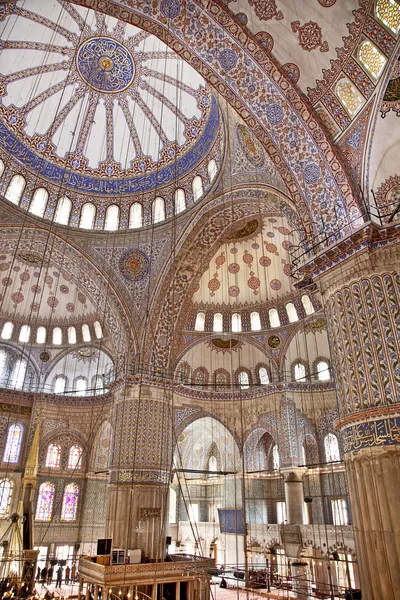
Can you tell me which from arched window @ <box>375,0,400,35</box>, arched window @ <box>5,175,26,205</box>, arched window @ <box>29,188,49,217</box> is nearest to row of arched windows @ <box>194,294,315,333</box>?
arched window @ <box>29,188,49,217</box>

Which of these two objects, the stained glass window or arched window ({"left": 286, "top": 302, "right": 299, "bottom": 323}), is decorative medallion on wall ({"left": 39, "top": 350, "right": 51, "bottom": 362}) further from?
the stained glass window

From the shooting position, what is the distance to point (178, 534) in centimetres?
1925

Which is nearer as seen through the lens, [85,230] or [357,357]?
[357,357]

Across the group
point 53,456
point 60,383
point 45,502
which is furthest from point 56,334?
point 45,502

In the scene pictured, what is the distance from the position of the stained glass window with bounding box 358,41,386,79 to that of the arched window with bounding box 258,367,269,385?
11685 mm

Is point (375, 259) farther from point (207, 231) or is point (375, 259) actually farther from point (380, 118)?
point (207, 231)

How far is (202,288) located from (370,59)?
35.1 ft

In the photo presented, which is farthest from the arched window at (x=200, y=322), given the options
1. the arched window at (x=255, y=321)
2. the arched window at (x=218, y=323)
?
the arched window at (x=255, y=321)

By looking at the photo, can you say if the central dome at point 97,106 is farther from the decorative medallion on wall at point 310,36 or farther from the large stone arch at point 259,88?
the decorative medallion on wall at point 310,36

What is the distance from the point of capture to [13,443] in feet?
52.5

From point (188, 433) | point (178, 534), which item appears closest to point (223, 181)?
point (188, 433)

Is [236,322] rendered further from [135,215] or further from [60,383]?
[60,383]

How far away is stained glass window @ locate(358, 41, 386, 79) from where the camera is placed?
266 inches

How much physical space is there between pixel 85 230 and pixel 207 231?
12.3 ft
